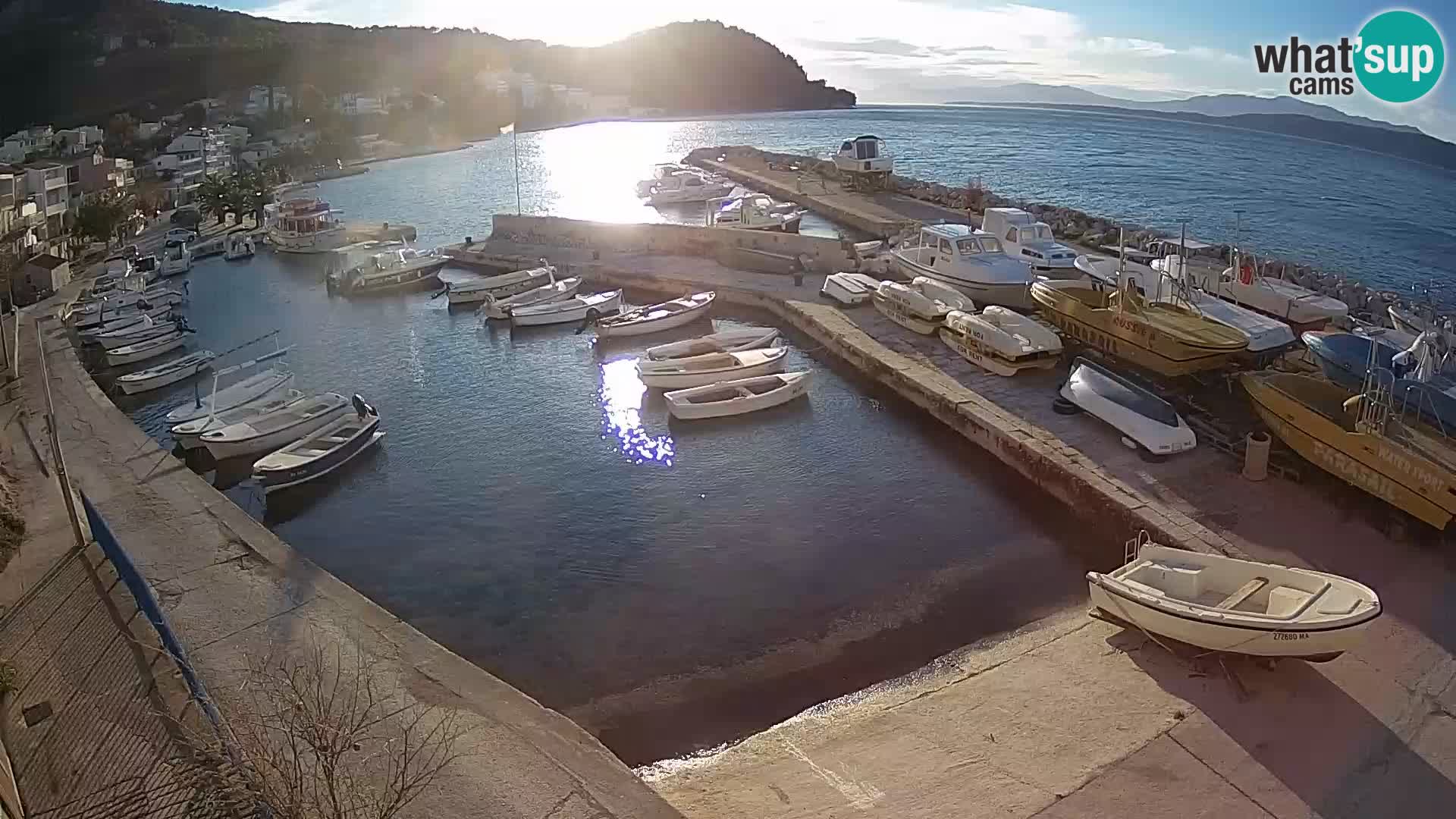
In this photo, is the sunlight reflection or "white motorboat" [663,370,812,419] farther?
"white motorboat" [663,370,812,419]

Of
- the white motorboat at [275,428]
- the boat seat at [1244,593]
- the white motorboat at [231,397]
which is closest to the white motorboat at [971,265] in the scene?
the boat seat at [1244,593]

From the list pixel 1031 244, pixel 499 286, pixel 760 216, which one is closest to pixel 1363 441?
pixel 1031 244

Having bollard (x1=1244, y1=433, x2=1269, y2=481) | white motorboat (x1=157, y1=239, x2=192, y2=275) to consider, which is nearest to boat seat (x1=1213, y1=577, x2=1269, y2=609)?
bollard (x1=1244, y1=433, x2=1269, y2=481)

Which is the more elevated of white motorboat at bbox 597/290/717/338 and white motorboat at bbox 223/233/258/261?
white motorboat at bbox 223/233/258/261

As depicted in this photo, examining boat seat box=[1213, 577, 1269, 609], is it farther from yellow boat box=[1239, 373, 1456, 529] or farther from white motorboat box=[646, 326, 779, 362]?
white motorboat box=[646, 326, 779, 362]

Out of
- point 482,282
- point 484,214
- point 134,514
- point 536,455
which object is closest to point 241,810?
point 134,514

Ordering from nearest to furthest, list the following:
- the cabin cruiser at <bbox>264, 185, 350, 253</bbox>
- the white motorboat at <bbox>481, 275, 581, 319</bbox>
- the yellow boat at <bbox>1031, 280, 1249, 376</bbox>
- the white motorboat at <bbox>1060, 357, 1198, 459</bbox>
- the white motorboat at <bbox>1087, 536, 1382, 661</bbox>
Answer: the white motorboat at <bbox>1087, 536, 1382, 661</bbox>
the white motorboat at <bbox>1060, 357, 1198, 459</bbox>
the yellow boat at <bbox>1031, 280, 1249, 376</bbox>
the white motorboat at <bbox>481, 275, 581, 319</bbox>
the cabin cruiser at <bbox>264, 185, 350, 253</bbox>

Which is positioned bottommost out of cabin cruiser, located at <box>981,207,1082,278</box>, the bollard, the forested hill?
the bollard

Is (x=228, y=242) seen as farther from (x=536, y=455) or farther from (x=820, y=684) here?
(x=820, y=684)

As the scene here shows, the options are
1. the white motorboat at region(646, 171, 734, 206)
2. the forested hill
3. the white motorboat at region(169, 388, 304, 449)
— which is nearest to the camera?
the white motorboat at region(169, 388, 304, 449)
